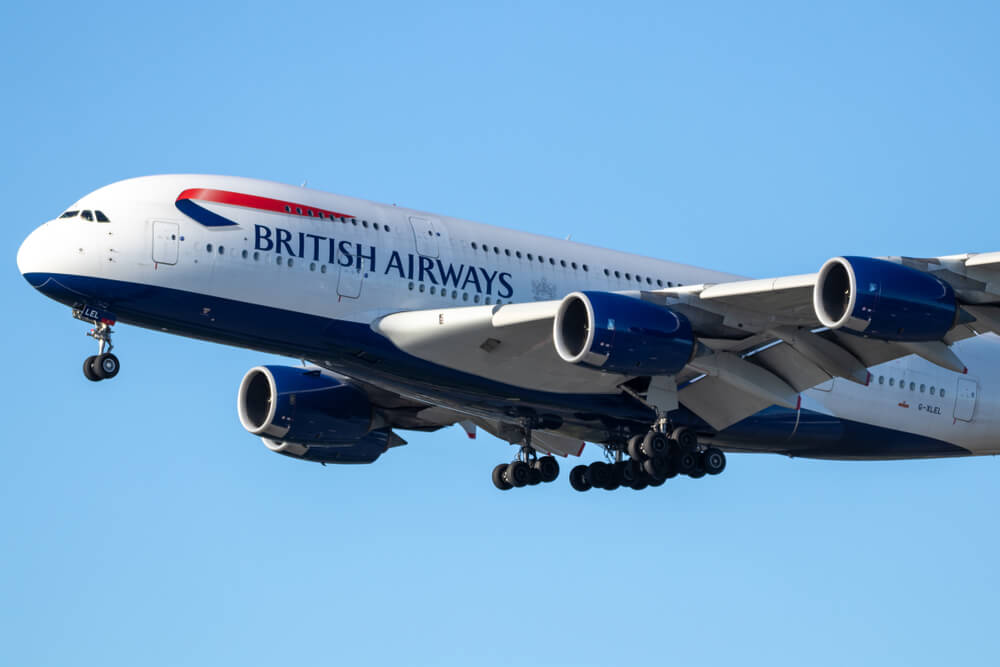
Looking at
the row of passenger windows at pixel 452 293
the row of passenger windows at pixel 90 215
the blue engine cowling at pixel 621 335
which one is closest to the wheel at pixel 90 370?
the row of passenger windows at pixel 90 215

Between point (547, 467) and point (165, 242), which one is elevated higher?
point (165, 242)

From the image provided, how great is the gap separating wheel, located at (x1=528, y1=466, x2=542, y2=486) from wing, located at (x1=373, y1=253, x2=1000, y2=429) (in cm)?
365

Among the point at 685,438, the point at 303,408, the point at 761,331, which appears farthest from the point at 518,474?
the point at 761,331

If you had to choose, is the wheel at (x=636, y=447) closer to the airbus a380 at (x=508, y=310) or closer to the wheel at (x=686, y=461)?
the airbus a380 at (x=508, y=310)

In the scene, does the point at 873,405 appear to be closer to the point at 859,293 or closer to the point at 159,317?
the point at 859,293

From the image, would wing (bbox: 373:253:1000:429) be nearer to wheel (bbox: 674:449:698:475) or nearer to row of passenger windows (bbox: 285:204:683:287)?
wheel (bbox: 674:449:698:475)

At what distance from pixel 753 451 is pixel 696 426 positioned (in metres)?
2.55

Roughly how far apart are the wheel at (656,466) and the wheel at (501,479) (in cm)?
413

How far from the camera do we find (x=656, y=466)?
30766mm

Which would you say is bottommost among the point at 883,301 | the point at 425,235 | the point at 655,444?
the point at 655,444

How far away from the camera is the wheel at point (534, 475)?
33812 millimetres

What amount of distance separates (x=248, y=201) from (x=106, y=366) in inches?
164

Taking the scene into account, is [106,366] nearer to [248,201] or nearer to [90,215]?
[90,215]

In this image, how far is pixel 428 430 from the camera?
36500mm
